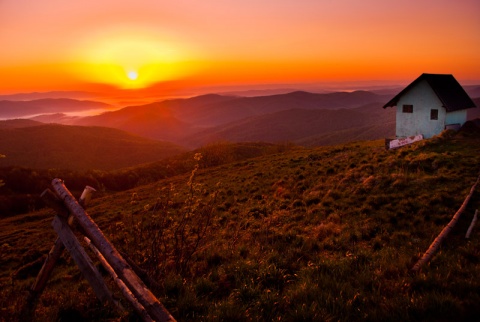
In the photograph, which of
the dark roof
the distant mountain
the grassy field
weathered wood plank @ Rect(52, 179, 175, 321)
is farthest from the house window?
the distant mountain

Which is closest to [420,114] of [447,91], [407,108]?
[407,108]

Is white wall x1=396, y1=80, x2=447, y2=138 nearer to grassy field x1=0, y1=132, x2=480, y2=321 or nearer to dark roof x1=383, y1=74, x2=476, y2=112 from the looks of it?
dark roof x1=383, y1=74, x2=476, y2=112

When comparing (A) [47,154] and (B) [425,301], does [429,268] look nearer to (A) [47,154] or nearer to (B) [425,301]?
(B) [425,301]

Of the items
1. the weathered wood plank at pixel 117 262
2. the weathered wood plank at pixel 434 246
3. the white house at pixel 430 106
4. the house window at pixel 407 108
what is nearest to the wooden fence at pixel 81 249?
the weathered wood plank at pixel 117 262

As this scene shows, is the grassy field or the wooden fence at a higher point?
the wooden fence

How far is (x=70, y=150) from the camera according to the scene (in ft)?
481

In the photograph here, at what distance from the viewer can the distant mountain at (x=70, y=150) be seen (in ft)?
418

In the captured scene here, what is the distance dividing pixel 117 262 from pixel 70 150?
166 metres

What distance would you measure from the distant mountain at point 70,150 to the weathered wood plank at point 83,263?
5224 inches

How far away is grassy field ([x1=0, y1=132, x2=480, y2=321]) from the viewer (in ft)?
16.5

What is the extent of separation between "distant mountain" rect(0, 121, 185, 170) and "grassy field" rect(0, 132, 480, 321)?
128710 mm

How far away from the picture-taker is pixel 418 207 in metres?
11.1

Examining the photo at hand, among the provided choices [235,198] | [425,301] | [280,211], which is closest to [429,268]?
[425,301]

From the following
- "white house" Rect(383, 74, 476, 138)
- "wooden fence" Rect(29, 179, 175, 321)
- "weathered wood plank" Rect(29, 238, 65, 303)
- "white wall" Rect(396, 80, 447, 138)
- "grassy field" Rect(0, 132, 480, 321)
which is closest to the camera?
"wooden fence" Rect(29, 179, 175, 321)
